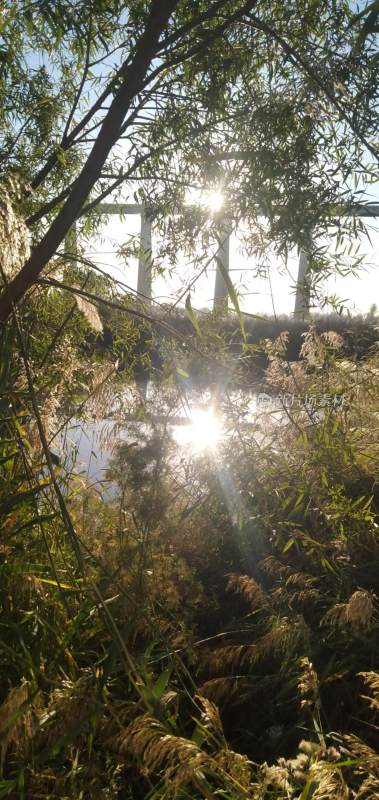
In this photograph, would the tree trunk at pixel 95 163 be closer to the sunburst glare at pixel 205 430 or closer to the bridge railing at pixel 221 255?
the bridge railing at pixel 221 255

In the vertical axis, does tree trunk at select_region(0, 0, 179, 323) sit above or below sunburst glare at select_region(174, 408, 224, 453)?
above

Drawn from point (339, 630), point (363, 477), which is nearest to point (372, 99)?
point (363, 477)

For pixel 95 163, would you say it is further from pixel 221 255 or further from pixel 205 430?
pixel 221 255

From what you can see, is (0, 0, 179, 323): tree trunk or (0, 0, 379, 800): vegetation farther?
(0, 0, 179, 323): tree trunk

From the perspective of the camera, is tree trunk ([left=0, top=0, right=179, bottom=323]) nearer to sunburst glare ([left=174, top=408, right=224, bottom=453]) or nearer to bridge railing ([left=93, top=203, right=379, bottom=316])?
bridge railing ([left=93, top=203, right=379, bottom=316])

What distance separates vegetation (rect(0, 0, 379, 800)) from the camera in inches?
38.8

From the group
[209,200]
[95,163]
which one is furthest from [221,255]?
[95,163]

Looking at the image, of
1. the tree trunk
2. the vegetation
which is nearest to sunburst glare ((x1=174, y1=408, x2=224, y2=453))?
the vegetation

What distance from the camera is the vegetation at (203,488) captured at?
3.23 ft

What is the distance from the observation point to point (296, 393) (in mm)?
1931

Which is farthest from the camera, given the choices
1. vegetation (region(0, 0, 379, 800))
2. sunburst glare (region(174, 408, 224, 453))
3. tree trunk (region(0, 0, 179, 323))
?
sunburst glare (region(174, 408, 224, 453))

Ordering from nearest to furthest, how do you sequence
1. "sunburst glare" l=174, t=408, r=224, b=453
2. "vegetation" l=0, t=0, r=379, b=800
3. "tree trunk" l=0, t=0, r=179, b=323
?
"vegetation" l=0, t=0, r=379, b=800 → "tree trunk" l=0, t=0, r=179, b=323 → "sunburst glare" l=174, t=408, r=224, b=453

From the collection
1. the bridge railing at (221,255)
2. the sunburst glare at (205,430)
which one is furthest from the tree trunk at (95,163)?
the sunburst glare at (205,430)

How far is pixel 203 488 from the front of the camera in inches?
71.8
